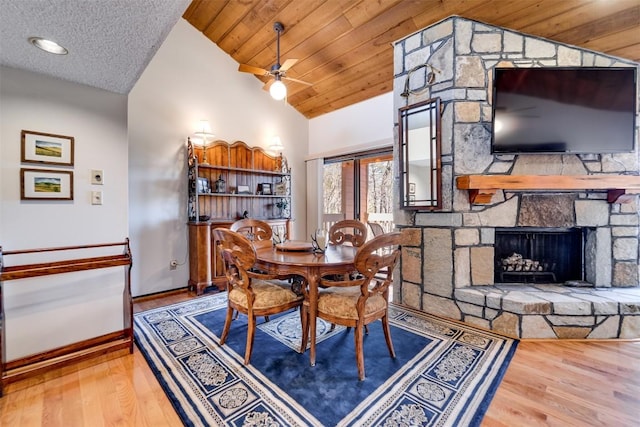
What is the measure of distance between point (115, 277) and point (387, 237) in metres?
2.36

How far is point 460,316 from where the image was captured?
2.79m

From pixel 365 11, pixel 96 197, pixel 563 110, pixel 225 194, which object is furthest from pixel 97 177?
pixel 563 110

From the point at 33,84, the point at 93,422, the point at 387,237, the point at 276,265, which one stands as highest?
the point at 33,84

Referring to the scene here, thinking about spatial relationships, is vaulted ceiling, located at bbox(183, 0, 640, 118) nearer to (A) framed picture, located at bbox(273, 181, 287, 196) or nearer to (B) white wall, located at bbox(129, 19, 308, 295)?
(B) white wall, located at bbox(129, 19, 308, 295)

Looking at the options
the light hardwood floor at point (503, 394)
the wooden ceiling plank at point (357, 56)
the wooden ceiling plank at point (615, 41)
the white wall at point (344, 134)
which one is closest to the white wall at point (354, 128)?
the white wall at point (344, 134)

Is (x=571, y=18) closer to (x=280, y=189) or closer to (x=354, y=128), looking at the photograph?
(x=354, y=128)

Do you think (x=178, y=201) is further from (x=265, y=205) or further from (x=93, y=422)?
(x=93, y=422)

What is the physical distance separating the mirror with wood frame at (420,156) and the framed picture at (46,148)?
3097mm

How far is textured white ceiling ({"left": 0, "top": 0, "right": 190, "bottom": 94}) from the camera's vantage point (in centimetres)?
145

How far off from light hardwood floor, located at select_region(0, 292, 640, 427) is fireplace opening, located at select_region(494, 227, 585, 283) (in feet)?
2.88

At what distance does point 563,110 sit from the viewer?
2680mm

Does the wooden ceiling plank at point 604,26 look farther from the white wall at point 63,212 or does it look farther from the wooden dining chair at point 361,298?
the white wall at point 63,212

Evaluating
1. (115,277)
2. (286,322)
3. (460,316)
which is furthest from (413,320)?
(115,277)

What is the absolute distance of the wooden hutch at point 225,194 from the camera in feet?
12.2
